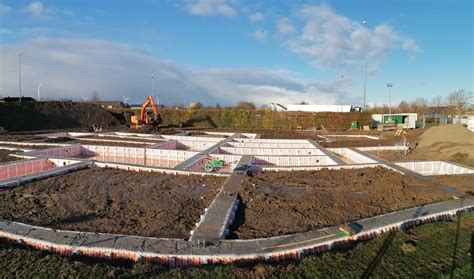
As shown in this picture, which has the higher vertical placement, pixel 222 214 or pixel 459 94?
pixel 459 94

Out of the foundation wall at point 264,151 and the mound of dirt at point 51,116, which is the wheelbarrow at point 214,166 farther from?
the mound of dirt at point 51,116

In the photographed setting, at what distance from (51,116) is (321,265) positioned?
3321 cm

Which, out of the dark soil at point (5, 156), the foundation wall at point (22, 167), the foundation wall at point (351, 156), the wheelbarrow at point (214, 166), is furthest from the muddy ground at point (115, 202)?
the foundation wall at point (351, 156)

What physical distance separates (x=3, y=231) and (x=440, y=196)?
9.17 m

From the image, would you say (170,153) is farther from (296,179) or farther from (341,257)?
(341,257)

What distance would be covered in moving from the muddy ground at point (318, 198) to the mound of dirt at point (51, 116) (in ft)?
86.8

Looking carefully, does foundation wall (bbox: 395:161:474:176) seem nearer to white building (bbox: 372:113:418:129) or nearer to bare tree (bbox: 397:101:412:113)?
white building (bbox: 372:113:418:129)

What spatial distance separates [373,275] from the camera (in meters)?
4.07

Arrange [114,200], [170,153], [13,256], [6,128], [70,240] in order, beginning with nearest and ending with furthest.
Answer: [13,256] < [70,240] < [114,200] < [170,153] < [6,128]

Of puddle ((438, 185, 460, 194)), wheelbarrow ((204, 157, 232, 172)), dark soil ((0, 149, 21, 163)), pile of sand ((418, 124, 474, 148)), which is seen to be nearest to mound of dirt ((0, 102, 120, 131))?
dark soil ((0, 149, 21, 163))

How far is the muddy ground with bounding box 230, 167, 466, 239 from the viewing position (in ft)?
19.9

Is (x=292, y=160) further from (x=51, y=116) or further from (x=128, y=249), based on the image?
(x=51, y=116)

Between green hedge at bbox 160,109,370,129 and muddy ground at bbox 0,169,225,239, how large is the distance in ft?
85.2

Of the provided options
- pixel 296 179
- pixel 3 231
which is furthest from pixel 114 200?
pixel 296 179
